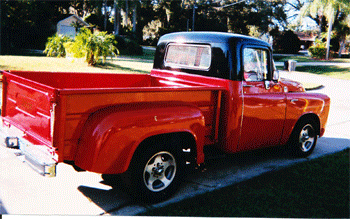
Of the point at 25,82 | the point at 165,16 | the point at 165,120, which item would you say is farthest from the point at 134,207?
the point at 165,16

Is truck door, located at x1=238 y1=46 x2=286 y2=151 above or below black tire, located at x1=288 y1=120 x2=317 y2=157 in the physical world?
above

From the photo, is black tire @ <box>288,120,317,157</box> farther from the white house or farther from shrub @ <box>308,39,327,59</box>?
the white house

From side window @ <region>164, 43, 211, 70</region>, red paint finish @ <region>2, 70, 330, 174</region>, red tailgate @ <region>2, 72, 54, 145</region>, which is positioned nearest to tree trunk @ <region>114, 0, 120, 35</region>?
side window @ <region>164, 43, 211, 70</region>

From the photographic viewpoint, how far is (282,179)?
15.3 ft

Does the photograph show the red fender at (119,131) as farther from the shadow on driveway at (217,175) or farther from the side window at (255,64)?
the side window at (255,64)

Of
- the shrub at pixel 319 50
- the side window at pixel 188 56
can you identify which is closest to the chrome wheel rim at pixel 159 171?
the side window at pixel 188 56

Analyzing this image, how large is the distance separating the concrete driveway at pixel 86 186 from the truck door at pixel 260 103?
492mm

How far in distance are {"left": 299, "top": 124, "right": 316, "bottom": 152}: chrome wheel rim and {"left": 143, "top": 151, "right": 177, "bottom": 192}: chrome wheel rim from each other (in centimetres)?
256

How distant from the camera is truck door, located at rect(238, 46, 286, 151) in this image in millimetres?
4516

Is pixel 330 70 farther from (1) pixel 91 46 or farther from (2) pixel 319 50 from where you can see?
(1) pixel 91 46

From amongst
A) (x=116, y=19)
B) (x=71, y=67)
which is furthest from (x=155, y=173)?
(x=116, y=19)

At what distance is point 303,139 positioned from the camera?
559 centimetres

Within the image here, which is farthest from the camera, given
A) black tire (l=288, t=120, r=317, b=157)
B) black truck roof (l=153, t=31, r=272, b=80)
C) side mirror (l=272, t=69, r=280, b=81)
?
black tire (l=288, t=120, r=317, b=157)

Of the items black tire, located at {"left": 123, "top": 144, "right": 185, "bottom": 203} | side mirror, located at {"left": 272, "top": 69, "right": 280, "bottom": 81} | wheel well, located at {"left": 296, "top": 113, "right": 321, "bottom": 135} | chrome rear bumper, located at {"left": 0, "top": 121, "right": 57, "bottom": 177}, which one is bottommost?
black tire, located at {"left": 123, "top": 144, "right": 185, "bottom": 203}
